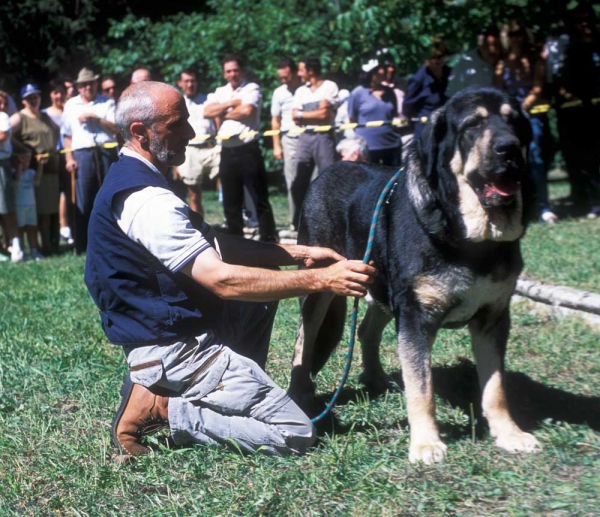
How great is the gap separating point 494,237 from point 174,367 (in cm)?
151

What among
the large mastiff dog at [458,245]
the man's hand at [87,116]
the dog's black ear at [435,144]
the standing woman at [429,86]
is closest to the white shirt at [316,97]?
the standing woman at [429,86]

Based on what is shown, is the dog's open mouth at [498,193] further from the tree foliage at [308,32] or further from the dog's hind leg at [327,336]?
the tree foliage at [308,32]

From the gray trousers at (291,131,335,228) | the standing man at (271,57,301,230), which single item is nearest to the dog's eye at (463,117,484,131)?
the gray trousers at (291,131,335,228)

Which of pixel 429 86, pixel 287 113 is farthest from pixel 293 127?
pixel 429 86

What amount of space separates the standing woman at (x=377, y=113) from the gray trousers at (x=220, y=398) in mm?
6938

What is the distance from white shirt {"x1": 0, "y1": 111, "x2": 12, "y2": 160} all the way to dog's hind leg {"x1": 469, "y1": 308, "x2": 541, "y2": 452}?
26.6 feet

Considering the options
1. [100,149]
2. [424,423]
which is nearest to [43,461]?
[424,423]

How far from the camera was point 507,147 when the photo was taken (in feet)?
11.7

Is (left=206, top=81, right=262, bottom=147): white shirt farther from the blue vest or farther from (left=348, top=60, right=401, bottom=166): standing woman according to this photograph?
the blue vest

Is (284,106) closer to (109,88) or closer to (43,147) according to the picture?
(109,88)

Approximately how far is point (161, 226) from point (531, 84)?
27.1 feet

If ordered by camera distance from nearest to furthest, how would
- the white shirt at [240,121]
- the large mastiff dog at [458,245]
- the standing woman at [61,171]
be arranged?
the large mastiff dog at [458,245] → the white shirt at [240,121] → the standing woman at [61,171]

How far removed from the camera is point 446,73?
35.1ft

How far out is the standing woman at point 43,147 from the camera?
1159 centimetres
